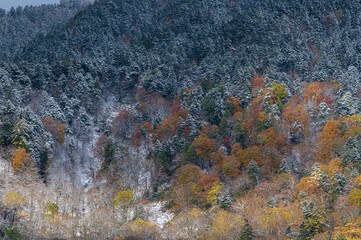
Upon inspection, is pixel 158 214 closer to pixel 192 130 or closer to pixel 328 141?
pixel 192 130

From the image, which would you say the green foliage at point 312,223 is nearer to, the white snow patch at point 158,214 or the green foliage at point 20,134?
the white snow patch at point 158,214

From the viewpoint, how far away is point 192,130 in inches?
3551

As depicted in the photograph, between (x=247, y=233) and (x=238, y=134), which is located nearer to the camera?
(x=247, y=233)

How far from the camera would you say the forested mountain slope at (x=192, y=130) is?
61000 mm

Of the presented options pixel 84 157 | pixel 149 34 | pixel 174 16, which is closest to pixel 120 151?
pixel 84 157

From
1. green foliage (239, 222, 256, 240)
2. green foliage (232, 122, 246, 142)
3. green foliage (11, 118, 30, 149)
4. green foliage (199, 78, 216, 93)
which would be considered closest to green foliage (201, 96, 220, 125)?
green foliage (232, 122, 246, 142)

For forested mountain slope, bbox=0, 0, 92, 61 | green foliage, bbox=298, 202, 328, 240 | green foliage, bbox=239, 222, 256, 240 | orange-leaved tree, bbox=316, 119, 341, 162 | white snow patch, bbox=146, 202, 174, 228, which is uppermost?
forested mountain slope, bbox=0, 0, 92, 61

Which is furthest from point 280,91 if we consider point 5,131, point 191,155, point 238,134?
point 5,131

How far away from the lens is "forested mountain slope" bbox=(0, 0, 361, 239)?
61000 mm

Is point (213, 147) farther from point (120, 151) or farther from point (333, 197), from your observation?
point (333, 197)

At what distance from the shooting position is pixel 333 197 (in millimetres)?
63219

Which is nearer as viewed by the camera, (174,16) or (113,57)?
(113,57)

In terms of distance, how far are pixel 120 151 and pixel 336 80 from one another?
53271 millimetres

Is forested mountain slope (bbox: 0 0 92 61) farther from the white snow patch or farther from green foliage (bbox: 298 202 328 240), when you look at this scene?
green foliage (bbox: 298 202 328 240)
